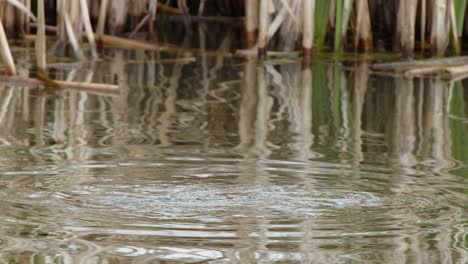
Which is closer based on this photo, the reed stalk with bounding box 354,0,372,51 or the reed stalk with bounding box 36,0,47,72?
the reed stalk with bounding box 36,0,47,72

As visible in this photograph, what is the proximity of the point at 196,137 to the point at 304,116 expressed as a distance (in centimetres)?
86

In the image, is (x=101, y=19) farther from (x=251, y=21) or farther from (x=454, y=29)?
(x=454, y=29)

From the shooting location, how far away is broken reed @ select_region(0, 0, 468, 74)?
263 inches

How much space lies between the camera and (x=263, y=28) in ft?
Answer: 22.4

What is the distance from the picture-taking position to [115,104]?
5457mm

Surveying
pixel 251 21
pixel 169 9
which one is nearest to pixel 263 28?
pixel 251 21

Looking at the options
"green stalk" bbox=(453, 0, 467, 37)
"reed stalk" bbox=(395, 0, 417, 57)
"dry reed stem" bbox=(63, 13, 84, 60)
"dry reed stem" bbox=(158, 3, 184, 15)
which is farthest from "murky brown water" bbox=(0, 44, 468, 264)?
"dry reed stem" bbox=(158, 3, 184, 15)

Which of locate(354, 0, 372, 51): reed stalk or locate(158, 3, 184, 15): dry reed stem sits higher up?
locate(158, 3, 184, 15): dry reed stem

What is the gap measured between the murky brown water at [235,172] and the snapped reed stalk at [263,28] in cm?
53

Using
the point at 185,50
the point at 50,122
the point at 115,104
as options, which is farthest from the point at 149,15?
the point at 50,122

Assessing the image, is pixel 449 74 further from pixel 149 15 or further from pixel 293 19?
pixel 149 15

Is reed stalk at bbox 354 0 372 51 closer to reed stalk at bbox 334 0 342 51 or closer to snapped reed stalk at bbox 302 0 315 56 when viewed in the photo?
reed stalk at bbox 334 0 342 51

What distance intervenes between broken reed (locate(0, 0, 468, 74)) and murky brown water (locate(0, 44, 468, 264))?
452mm

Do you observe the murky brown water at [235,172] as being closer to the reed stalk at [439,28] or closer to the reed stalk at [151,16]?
the reed stalk at [439,28]
